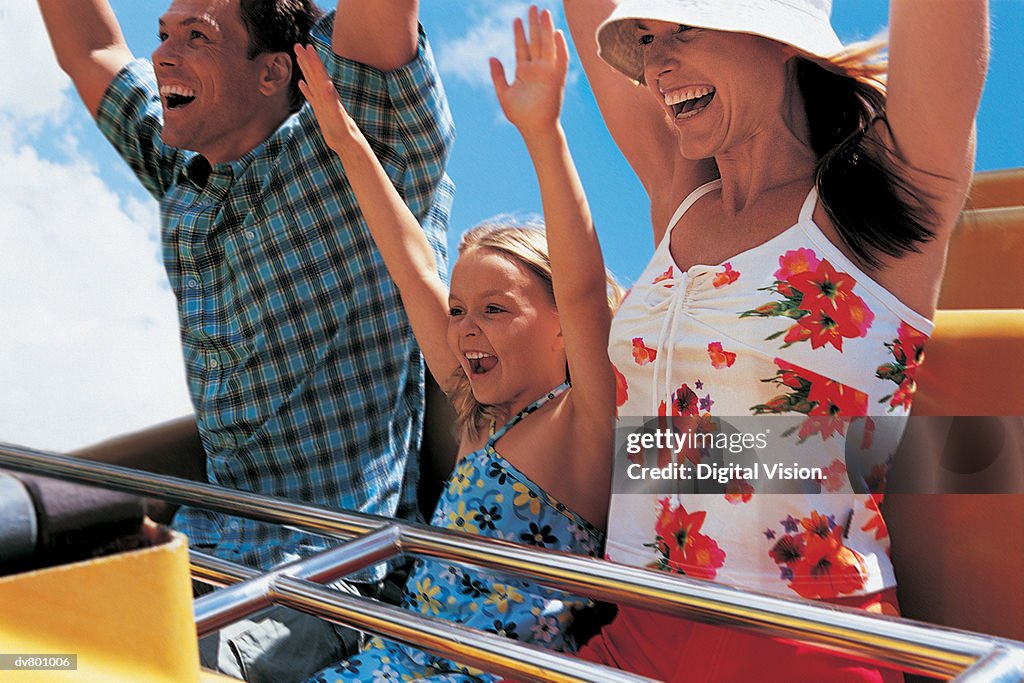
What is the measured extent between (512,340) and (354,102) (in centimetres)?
43

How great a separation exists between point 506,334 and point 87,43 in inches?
39.1

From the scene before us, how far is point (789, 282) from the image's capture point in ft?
2.60

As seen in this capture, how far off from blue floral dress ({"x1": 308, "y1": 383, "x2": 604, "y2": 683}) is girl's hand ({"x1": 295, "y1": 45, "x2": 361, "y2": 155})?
15.7 inches

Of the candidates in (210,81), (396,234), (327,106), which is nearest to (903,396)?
(396,234)

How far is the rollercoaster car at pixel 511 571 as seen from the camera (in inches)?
Result: 12.1

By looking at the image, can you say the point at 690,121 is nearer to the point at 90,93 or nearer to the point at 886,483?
the point at 886,483

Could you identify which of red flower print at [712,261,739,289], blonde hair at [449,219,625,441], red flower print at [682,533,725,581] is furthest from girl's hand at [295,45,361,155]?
red flower print at [682,533,725,581]

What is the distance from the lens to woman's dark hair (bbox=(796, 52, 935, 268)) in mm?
781

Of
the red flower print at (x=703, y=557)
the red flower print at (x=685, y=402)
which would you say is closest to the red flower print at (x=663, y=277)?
the red flower print at (x=685, y=402)

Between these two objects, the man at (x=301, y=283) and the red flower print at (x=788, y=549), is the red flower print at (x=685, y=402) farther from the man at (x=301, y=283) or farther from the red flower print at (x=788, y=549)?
the man at (x=301, y=283)

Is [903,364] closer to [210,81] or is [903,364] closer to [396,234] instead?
[396,234]

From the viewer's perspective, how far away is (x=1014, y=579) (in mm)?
789

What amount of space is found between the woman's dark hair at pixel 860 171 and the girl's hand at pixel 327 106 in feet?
1.82

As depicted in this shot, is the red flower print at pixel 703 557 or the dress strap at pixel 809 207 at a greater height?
the dress strap at pixel 809 207
